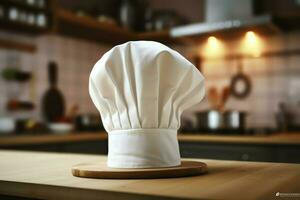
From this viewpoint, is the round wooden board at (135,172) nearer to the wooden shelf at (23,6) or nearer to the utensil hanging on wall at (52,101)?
the wooden shelf at (23,6)

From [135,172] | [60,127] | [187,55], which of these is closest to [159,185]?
[135,172]

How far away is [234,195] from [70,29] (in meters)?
2.85

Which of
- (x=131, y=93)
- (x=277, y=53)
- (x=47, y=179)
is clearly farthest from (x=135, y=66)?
(x=277, y=53)

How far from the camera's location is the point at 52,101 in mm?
3199

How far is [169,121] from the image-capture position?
2.86 ft

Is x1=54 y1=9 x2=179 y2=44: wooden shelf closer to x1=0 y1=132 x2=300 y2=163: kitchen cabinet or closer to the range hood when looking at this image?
the range hood

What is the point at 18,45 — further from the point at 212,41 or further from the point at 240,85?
the point at 240,85

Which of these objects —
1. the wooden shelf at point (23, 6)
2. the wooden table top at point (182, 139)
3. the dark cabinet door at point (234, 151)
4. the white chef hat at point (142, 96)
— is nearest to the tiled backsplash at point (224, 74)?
the wooden shelf at point (23, 6)

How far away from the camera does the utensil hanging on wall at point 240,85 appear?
10.6 ft

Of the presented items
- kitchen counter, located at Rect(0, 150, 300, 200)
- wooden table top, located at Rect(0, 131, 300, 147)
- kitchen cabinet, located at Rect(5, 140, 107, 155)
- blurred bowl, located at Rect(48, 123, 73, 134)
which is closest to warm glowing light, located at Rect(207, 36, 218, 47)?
wooden table top, located at Rect(0, 131, 300, 147)

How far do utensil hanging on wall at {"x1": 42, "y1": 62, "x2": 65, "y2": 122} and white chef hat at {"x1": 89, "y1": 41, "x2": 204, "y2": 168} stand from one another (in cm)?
235

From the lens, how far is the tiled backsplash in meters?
3.07

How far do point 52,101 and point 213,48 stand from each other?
129 cm

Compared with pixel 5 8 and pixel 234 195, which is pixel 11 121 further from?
pixel 234 195
